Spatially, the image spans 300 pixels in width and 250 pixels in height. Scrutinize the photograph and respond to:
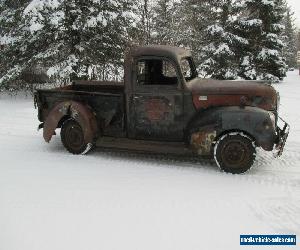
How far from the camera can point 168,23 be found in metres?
31.4

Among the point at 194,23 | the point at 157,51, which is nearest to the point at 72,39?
the point at 157,51

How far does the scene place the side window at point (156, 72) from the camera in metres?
6.72

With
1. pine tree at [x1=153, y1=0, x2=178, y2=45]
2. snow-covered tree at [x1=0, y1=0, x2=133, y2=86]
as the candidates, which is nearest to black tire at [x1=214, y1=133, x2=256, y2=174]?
snow-covered tree at [x1=0, y1=0, x2=133, y2=86]

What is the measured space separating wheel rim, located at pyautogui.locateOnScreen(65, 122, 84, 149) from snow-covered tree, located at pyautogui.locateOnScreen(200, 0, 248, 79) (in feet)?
39.9

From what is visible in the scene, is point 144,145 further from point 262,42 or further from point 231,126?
point 262,42

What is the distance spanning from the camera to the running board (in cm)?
653

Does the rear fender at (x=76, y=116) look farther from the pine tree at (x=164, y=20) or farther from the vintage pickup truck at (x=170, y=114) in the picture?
the pine tree at (x=164, y=20)

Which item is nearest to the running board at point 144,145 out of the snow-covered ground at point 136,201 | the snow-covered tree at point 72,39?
the snow-covered ground at point 136,201

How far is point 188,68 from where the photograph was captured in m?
7.13

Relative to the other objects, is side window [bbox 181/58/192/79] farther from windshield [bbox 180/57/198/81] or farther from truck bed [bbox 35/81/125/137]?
truck bed [bbox 35/81/125/137]

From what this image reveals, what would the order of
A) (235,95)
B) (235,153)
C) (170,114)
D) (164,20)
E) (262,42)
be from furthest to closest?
(164,20) → (262,42) → (170,114) → (235,95) → (235,153)

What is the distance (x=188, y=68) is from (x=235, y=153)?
1.95 meters

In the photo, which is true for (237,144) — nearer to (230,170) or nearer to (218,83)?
(230,170)

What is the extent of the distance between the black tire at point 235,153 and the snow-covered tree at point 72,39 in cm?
804
